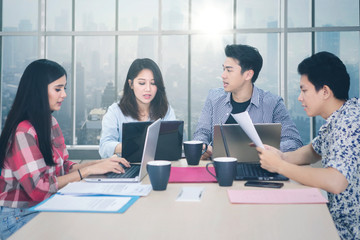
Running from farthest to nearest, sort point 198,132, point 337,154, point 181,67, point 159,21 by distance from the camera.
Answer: point 181,67 → point 159,21 → point 198,132 → point 337,154

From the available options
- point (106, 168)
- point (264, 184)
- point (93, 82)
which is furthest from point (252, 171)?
point (93, 82)

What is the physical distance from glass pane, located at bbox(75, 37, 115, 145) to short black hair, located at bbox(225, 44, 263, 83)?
2934mm

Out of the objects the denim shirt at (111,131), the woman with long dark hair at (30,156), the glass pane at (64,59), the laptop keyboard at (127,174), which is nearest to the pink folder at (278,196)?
the laptop keyboard at (127,174)

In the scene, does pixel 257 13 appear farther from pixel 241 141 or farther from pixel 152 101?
pixel 241 141

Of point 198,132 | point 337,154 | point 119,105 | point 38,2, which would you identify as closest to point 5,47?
point 38,2

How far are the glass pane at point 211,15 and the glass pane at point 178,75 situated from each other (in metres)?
0.31

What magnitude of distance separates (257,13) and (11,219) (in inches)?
183

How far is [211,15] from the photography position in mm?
5129

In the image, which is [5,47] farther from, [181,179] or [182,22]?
[181,179]

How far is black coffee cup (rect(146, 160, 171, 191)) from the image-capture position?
4.37 feet

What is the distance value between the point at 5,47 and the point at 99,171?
4641 millimetres

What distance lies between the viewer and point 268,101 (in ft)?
8.76

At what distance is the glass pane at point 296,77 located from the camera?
4.81 m

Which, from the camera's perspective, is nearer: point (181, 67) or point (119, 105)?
point (119, 105)
